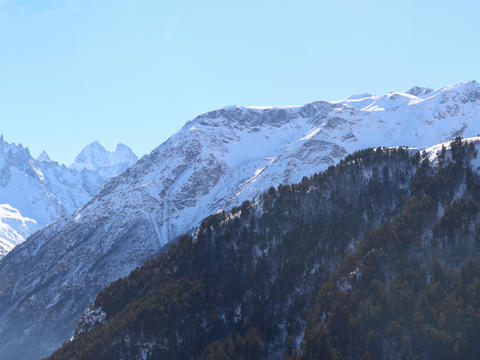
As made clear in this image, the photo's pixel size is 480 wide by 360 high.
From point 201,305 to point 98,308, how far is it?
46.5m

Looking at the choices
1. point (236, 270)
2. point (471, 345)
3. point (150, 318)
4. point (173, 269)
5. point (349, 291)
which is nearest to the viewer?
point (471, 345)

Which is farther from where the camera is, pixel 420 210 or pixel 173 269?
pixel 173 269

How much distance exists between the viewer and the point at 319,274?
150125 millimetres

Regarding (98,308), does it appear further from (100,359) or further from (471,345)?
(471,345)

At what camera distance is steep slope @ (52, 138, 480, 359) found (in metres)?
122

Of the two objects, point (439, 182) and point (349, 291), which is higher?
point (439, 182)

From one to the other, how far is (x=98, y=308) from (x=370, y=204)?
97.7 m

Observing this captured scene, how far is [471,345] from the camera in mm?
106562

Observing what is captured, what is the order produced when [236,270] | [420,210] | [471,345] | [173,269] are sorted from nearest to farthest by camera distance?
[471,345] → [420,210] → [236,270] → [173,269]

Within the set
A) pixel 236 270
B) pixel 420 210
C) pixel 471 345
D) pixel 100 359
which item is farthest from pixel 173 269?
pixel 471 345

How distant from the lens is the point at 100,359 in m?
152

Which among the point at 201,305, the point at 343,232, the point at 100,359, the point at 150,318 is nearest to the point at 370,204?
the point at 343,232

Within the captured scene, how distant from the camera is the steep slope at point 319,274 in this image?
122 metres

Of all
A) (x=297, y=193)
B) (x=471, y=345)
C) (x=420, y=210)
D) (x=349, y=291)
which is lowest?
(x=471, y=345)
